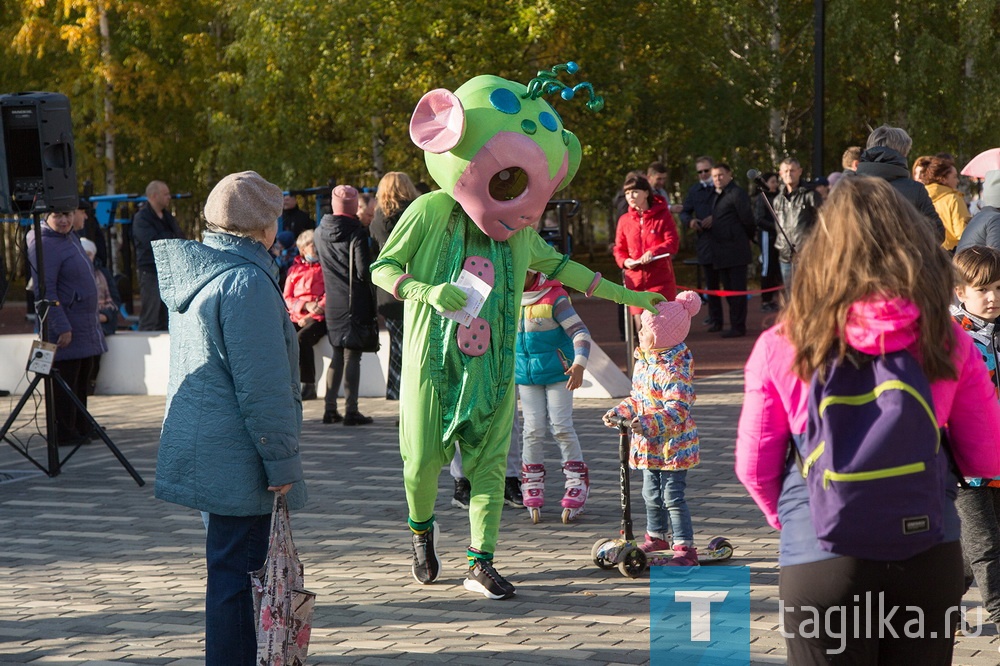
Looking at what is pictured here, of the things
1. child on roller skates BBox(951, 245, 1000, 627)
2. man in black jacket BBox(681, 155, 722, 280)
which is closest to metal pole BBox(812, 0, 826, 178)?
man in black jacket BBox(681, 155, 722, 280)

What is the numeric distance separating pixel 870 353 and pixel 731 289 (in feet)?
46.3

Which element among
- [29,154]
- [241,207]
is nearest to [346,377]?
[29,154]

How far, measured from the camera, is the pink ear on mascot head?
6004 millimetres

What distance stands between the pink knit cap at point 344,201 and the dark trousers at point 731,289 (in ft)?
22.0

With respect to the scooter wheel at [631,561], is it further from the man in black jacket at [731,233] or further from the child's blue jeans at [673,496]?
the man in black jacket at [731,233]

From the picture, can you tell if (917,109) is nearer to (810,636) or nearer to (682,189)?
(682,189)

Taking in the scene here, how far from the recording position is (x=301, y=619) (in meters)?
4.55

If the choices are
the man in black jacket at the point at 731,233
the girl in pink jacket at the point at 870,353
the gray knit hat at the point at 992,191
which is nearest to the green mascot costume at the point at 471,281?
the gray knit hat at the point at 992,191

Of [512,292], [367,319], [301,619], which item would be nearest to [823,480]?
[301,619]

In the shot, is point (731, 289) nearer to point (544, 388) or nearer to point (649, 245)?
point (649, 245)

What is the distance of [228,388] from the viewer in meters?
4.49

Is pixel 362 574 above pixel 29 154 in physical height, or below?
below

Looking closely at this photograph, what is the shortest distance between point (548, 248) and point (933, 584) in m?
3.62

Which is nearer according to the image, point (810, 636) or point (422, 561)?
point (810, 636)
